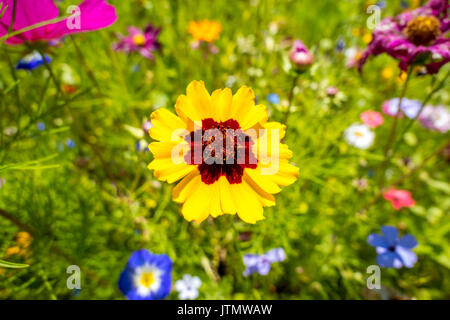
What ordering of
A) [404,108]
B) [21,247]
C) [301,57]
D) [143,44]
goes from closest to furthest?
[301,57]
[21,247]
[404,108]
[143,44]

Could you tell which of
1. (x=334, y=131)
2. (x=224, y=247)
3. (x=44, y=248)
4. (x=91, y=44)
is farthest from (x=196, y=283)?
(x=91, y=44)

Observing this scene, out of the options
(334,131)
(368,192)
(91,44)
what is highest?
(91,44)

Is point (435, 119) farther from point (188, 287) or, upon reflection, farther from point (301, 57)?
point (188, 287)

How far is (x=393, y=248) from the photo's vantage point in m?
1.10

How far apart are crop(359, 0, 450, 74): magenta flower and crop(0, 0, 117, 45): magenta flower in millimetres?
739

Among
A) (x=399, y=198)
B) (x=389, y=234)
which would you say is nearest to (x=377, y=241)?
(x=389, y=234)

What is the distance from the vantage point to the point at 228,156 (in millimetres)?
670

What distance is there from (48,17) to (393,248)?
1.28 meters

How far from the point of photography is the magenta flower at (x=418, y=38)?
81 cm

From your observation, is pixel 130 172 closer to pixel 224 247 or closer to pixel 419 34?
pixel 224 247

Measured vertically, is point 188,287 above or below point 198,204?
below

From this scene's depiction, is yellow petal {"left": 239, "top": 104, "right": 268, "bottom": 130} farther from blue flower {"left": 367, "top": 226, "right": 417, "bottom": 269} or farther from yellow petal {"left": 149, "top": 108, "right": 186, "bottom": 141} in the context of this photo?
blue flower {"left": 367, "top": 226, "right": 417, "bottom": 269}

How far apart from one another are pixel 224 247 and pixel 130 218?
0.40 meters

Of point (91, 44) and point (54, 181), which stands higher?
point (91, 44)
